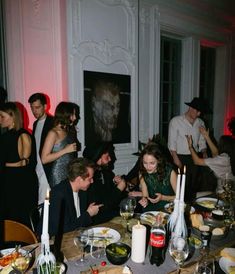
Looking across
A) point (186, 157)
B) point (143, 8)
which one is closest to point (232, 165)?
point (186, 157)

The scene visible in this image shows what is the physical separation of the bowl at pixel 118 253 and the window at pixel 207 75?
16.0ft

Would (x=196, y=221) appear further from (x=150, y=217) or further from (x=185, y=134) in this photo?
(x=185, y=134)

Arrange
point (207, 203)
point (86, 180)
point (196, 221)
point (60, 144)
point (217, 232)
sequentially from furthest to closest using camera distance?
1. point (60, 144)
2. point (207, 203)
3. point (86, 180)
4. point (196, 221)
5. point (217, 232)

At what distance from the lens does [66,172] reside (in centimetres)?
315

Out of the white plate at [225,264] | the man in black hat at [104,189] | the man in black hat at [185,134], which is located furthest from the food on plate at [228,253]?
the man in black hat at [185,134]

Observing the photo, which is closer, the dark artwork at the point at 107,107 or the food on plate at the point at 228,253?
the food on plate at the point at 228,253

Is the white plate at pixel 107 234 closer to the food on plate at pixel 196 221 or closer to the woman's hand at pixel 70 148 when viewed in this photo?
the food on plate at pixel 196 221

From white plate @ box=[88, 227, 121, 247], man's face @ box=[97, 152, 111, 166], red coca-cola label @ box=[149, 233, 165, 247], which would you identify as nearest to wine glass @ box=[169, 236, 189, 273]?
red coca-cola label @ box=[149, 233, 165, 247]

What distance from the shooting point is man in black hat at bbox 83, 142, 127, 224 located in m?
2.57

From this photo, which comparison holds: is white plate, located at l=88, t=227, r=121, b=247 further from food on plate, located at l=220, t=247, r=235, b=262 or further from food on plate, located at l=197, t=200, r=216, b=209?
food on plate, located at l=197, t=200, r=216, b=209

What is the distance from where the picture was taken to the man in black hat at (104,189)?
2.57m

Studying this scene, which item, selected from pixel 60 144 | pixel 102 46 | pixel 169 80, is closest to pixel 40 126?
pixel 60 144

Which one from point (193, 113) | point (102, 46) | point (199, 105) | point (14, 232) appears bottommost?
point (14, 232)

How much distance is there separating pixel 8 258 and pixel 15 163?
5.47 feet
